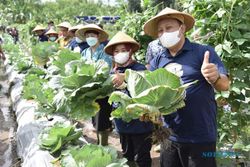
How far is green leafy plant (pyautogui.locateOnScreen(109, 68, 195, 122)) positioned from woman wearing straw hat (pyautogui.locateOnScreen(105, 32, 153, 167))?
86 centimetres

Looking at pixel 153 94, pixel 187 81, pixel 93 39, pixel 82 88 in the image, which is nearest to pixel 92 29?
pixel 93 39

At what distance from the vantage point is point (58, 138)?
3098 mm

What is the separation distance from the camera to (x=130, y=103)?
6.64 ft

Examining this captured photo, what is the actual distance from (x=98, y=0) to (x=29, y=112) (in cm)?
A: 4298

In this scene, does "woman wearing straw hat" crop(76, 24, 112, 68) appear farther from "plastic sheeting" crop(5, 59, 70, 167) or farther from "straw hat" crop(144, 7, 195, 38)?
"straw hat" crop(144, 7, 195, 38)

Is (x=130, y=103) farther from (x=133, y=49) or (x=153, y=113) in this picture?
(x=133, y=49)

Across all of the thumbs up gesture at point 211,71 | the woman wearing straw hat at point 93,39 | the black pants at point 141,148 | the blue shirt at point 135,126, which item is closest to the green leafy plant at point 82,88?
the blue shirt at point 135,126

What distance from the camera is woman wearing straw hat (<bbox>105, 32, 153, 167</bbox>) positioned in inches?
117

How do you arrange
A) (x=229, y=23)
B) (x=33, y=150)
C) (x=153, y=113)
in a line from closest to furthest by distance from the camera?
(x=153, y=113) → (x=229, y=23) → (x=33, y=150)

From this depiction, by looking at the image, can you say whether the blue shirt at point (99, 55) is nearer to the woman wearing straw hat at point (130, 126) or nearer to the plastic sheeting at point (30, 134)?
the woman wearing straw hat at point (130, 126)

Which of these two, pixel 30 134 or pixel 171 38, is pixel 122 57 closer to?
pixel 171 38

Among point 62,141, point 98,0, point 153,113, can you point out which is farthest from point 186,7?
point 98,0

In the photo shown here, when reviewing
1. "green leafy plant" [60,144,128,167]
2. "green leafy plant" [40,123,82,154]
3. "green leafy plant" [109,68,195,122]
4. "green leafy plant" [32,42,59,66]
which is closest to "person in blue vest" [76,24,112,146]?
"green leafy plant" [40,123,82,154]

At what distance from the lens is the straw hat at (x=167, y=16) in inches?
88.2
